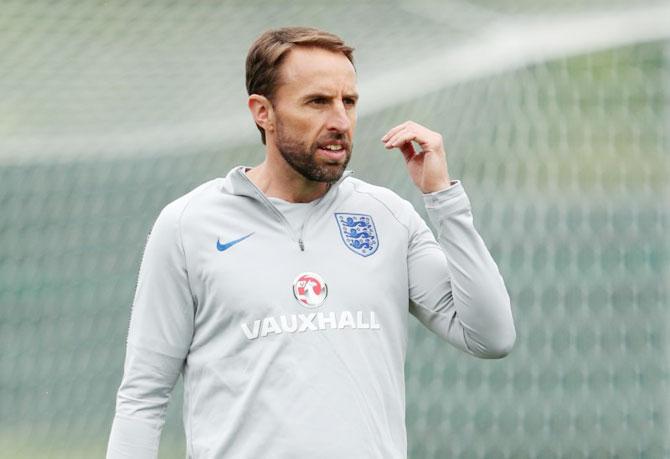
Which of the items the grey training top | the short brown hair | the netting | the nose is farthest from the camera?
the netting

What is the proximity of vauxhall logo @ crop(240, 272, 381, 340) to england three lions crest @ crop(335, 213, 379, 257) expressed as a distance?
12 centimetres

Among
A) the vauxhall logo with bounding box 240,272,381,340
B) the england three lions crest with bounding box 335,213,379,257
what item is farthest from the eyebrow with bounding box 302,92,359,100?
the vauxhall logo with bounding box 240,272,381,340

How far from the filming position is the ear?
2891 mm

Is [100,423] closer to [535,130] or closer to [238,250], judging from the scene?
[535,130]

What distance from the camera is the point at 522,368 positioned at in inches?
180

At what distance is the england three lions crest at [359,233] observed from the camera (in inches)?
108

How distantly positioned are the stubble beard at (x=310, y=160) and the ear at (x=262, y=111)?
98mm

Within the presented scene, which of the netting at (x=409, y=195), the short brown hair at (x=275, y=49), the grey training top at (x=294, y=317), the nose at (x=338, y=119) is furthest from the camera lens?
the netting at (x=409, y=195)

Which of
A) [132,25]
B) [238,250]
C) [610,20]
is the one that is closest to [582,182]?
[610,20]

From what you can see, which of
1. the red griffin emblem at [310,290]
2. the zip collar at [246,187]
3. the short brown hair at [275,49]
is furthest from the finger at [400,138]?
the red griffin emblem at [310,290]

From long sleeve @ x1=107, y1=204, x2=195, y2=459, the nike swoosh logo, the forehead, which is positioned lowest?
long sleeve @ x1=107, y1=204, x2=195, y2=459

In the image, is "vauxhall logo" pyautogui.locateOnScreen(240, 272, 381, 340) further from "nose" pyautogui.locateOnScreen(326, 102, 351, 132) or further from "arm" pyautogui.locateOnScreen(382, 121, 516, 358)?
"nose" pyautogui.locateOnScreen(326, 102, 351, 132)

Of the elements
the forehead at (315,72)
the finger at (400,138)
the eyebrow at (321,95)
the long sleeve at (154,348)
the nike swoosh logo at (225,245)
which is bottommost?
the long sleeve at (154,348)

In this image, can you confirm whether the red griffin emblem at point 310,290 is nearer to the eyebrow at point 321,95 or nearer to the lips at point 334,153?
the lips at point 334,153
